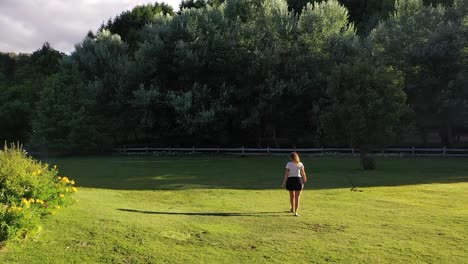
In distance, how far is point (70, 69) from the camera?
44062mm

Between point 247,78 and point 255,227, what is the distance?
30.8m

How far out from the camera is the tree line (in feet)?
121

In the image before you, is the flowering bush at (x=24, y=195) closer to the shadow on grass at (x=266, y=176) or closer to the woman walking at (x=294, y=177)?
the woman walking at (x=294, y=177)

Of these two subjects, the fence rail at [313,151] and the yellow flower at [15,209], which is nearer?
the yellow flower at [15,209]

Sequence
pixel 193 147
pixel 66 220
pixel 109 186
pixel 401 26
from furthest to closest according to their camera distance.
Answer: pixel 193 147 → pixel 401 26 → pixel 109 186 → pixel 66 220

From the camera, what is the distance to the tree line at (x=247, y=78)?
3700cm

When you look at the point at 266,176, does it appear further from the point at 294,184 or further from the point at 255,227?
the point at 255,227

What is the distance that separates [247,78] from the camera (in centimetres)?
4025

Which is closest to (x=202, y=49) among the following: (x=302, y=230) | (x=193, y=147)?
(x=193, y=147)

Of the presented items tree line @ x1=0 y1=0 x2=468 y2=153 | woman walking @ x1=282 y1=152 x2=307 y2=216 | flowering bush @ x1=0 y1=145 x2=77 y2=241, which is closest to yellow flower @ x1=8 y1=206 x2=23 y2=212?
flowering bush @ x1=0 y1=145 x2=77 y2=241

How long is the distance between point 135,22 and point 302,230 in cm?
5140

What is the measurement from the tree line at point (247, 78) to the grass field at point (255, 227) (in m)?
19.8

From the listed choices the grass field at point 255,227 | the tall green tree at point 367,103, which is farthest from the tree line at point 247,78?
the grass field at point 255,227

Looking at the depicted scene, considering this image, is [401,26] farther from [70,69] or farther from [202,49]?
[70,69]
